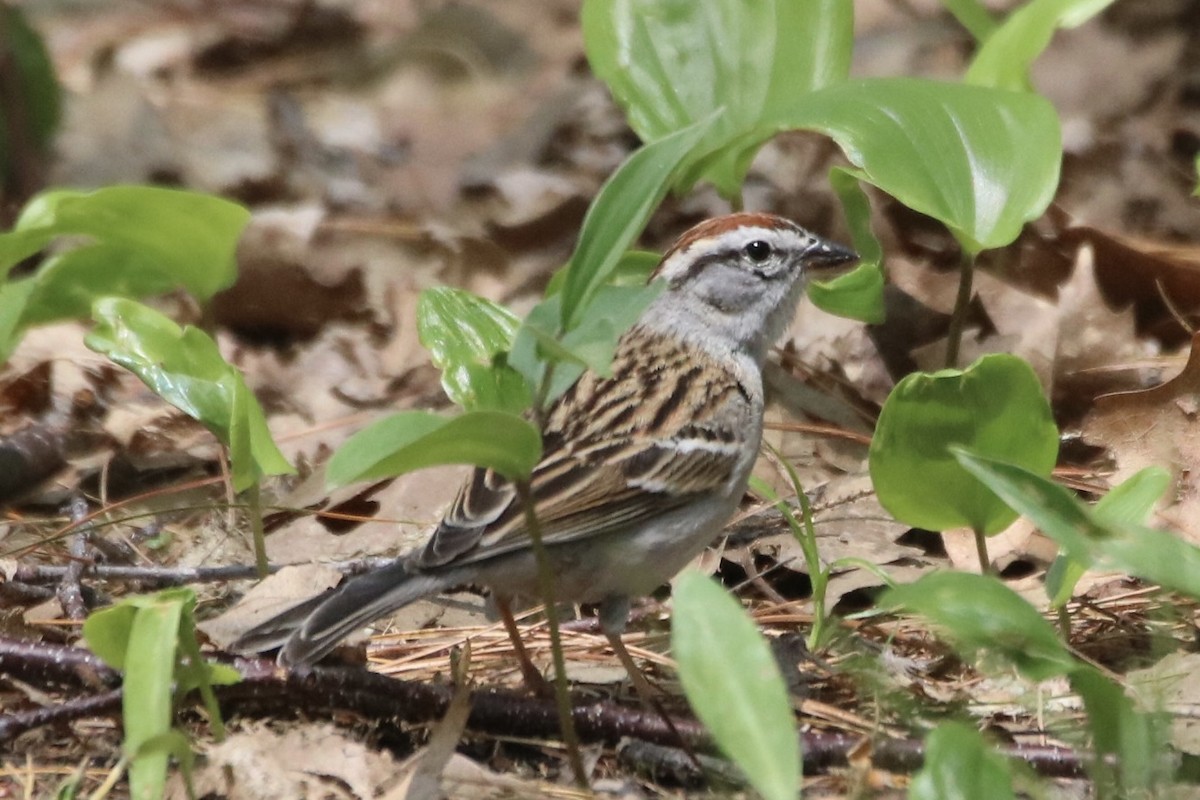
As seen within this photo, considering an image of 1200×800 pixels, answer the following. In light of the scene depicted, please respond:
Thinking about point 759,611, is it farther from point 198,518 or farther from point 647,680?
point 198,518

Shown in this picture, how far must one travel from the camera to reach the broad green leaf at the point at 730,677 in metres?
2.22

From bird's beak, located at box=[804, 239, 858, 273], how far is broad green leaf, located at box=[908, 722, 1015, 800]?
2.03m

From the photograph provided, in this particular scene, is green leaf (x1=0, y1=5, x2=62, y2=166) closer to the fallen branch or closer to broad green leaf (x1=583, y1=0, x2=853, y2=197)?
broad green leaf (x1=583, y1=0, x2=853, y2=197)

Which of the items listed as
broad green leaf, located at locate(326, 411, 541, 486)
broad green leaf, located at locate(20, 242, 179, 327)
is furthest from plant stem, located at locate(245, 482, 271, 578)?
broad green leaf, located at locate(326, 411, 541, 486)

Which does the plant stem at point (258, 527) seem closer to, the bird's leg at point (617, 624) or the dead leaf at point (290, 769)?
the dead leaf at point (290, 769)

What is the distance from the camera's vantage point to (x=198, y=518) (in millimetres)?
4562

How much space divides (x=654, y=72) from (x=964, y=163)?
112cm

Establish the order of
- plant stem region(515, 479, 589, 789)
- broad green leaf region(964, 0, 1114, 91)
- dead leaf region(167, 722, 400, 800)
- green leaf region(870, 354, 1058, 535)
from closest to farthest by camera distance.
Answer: plant stem region(515, 479, 589, 789), dead leaf region(167, 722, 400, 800), green leaf region(870, 354, 1058, 535), broad green leaf region(964, 0, 1114, 91)

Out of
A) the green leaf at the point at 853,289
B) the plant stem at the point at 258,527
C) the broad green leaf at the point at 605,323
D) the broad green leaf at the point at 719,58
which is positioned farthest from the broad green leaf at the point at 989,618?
the broad green leaf at the point at 719,58

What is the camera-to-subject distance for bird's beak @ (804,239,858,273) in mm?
4184

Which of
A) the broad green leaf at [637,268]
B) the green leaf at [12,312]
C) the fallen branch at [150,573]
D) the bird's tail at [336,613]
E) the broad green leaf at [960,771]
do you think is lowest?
the fallen branch at [150,573]

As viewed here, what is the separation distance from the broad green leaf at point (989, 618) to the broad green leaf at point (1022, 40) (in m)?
2.00

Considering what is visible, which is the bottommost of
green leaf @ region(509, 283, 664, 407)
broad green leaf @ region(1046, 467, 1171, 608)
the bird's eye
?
the bird's eye

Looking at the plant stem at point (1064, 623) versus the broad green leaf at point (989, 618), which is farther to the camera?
the plant stem at point (1064, 623)
